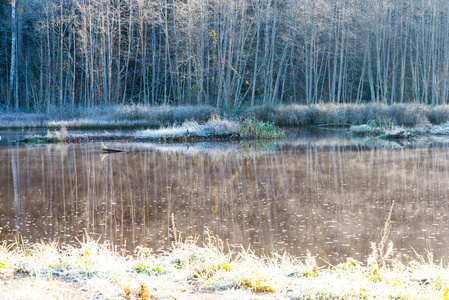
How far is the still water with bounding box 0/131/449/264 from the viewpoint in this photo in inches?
265

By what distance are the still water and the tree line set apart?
14.0 metres

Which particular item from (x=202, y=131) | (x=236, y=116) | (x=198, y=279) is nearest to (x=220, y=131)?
(x=202, y=131)

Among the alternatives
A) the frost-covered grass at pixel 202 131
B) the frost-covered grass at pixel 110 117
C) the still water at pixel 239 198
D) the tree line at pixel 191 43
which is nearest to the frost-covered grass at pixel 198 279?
the still water at pixel 239 198

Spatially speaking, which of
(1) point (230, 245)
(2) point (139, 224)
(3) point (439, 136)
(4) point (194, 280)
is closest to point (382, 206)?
(1) point (230, 245)

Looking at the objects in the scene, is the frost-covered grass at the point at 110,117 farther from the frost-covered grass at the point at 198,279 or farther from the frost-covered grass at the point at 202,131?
the frost-covered grass at the point at 198,279

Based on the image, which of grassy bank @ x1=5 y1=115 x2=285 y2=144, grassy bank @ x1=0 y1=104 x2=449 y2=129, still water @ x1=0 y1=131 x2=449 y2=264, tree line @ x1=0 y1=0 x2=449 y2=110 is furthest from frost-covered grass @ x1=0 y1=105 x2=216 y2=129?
still water @ x1=0 y1=131 x2=449 y2=264

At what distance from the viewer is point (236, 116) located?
2561 cm

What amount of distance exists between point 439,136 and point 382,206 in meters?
16.4

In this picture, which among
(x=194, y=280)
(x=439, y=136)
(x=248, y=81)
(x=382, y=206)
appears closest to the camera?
(x=194, y=280)

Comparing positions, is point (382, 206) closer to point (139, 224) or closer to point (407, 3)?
point (139, 224)

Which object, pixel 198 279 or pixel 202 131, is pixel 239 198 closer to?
pixel 198 279

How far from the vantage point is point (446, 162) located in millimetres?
13547

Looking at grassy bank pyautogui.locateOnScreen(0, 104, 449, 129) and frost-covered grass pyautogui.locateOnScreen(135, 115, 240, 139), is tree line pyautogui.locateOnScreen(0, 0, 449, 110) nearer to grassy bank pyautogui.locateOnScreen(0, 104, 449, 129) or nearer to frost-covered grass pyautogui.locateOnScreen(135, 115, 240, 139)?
grassy bank pyautogui.locateOnScreen(0, 104, 449, 129)

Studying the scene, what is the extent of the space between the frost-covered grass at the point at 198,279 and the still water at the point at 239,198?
5.31 feet
